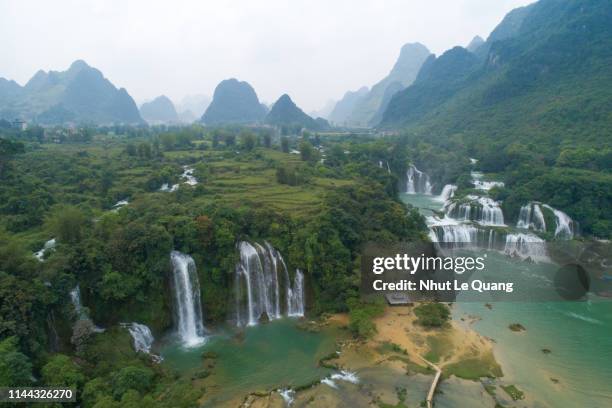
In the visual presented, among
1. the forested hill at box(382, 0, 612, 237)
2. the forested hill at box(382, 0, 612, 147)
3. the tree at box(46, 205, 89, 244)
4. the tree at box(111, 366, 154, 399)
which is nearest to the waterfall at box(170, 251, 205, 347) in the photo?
the tree at box(111, 366, 154, 399)

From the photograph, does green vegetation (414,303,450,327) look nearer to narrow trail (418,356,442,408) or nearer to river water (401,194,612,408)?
river water (401,194,612,408)

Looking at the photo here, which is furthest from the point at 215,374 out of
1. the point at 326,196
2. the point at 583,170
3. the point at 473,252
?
the point at 583,170

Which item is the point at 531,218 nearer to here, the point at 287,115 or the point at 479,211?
the point at 479,211

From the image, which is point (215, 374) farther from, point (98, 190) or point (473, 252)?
point (473, 252)

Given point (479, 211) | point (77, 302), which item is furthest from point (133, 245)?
point (479, 211)

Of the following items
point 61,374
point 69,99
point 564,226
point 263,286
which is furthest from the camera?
point 69,99
